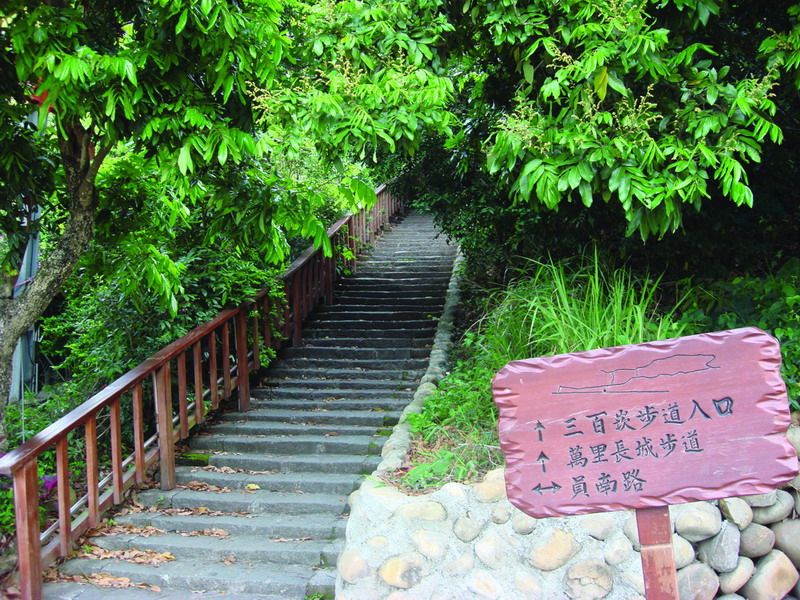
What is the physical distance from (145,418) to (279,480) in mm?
2271

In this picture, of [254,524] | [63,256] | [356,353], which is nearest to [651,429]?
[254,524]

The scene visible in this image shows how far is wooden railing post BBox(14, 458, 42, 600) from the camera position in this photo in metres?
3.84

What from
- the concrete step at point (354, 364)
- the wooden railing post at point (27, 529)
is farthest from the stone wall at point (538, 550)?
the concrete step at point (354, 364)

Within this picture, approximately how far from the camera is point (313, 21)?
4.57m

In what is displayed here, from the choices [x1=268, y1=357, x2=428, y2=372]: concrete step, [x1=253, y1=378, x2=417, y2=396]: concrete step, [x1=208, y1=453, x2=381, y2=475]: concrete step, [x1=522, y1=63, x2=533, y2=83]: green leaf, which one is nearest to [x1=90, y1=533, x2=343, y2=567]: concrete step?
[x1=208, y1=453, x2=381, y2=475]: concrete step

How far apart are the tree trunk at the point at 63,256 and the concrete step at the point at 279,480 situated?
1.48 m

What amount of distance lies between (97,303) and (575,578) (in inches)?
193

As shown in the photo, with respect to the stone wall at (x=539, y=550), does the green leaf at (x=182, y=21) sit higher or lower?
higher

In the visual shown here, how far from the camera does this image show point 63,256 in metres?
4.46

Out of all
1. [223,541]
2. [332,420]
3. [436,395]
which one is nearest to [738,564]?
[436,395]

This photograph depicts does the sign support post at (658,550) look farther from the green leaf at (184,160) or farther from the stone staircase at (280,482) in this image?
the green leaf at (184,160)

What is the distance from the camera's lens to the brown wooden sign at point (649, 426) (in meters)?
2.55

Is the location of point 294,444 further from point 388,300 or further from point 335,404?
point 388,300

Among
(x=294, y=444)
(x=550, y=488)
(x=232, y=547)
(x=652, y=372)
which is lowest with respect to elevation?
(x=232, y=547)
